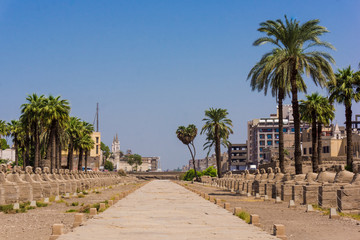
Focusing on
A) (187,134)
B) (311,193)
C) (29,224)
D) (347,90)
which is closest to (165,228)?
(29,224)

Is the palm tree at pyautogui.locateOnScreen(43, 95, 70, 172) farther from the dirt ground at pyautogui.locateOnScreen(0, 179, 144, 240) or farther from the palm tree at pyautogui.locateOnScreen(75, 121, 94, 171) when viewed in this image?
the dirt ground at pyautogui.locateOnScreen(0, 179, 144, 240)

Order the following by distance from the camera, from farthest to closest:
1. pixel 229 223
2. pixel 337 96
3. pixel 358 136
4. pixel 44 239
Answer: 1. pixel 358 136
2. pixel 337 96
3. pixel 229 223
4. pixel 44 239

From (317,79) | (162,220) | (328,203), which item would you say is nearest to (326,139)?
(317,79)

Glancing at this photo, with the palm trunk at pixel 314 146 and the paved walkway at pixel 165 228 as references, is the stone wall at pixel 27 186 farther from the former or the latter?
the palm trunk at pixel 314 146

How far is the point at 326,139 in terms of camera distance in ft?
392

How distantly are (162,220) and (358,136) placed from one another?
101792mm

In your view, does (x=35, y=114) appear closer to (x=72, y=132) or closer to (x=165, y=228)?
(x=72, y=132)

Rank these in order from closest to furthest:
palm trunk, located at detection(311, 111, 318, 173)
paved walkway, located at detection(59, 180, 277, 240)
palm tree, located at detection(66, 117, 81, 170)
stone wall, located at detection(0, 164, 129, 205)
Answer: paved walkway, located at detection(59, 180, 277, 240), stone wall, located at detection(0, 164, 129, 205), palm trunk, located at detection(311, 111, 318, 173), palm tree, located at detection(66, 117, 81, 170)

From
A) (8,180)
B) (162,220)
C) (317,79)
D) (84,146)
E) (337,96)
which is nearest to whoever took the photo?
(162,220)

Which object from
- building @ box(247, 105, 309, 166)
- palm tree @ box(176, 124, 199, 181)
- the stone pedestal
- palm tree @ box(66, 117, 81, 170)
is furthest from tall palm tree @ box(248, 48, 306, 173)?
building @ box(247, 105, 309, 166)

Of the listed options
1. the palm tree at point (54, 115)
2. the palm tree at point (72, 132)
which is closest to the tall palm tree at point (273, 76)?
the palm tree at point (54, 115)

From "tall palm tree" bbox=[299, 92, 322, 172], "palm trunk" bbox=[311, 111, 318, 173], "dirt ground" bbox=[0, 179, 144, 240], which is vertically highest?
"tall palm tree" bbox=[299, 92, 322, 172]

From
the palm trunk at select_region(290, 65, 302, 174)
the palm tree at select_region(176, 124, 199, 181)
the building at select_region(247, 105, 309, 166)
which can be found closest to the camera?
the palm trunk at select_region(290, 65, 302, 174)

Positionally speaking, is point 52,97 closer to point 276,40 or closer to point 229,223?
point 276,40
